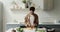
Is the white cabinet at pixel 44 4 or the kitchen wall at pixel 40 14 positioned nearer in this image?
the white cabinet at pixel 44 4

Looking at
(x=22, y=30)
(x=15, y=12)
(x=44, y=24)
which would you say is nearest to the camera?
(x=22, y=30)

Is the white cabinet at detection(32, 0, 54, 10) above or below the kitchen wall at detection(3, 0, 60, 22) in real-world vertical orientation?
above

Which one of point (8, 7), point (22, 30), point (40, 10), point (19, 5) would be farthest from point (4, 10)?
point (22, 30)

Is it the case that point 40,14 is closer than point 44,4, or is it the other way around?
point 44,4

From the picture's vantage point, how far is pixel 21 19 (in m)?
3.34

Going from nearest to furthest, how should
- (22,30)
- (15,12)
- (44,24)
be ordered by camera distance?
(22,30), (44,24), (15,12)

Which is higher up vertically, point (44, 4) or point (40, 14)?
point (44, 4)

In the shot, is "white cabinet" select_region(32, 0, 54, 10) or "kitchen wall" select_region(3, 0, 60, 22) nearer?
"white cabinet" select_region(32, 0, 54, 10)

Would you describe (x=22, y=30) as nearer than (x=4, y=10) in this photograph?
Yes

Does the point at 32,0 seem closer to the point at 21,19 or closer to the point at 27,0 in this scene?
the point at 27,0

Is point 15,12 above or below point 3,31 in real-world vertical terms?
above

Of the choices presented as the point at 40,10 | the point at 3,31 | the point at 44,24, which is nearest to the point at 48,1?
the point at 40,10

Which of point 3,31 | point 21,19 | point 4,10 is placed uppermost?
point 4,10

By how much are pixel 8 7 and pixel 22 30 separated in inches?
50.9
